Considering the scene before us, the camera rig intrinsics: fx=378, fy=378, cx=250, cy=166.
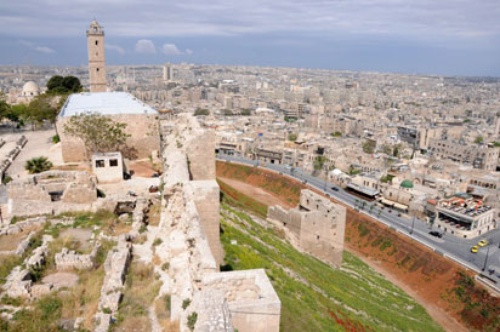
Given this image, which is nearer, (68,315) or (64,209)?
(68,315)

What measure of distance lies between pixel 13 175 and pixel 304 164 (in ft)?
137

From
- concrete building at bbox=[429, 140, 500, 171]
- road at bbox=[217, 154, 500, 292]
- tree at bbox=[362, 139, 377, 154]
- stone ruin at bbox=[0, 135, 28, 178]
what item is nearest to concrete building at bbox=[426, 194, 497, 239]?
road at bbox=[217, 154, 500, 292]

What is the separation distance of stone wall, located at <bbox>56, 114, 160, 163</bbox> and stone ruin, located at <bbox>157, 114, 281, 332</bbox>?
11184mm

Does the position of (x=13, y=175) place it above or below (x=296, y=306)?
above

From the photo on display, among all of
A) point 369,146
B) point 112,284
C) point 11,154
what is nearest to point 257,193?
point 11,154

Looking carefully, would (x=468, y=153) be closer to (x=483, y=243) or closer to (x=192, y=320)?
(x=483, y=243)

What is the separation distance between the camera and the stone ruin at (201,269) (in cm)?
610

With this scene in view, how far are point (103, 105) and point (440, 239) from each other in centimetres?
3117

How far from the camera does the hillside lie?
85.6 feet

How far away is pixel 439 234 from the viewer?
35250 millimetres

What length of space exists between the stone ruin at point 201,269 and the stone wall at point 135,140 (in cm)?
1118

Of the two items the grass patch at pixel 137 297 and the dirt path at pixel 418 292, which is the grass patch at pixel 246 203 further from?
the grass patch at pixel 137 297

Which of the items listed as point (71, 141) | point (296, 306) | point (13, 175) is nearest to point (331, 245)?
point (296, 306)

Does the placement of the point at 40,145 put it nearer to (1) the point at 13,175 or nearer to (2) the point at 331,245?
(1) the point at 13,175
